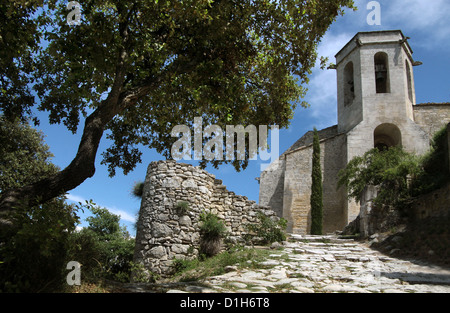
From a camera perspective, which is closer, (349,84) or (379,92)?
(379,92)

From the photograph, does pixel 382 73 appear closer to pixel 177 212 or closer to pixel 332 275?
pixel 177 212

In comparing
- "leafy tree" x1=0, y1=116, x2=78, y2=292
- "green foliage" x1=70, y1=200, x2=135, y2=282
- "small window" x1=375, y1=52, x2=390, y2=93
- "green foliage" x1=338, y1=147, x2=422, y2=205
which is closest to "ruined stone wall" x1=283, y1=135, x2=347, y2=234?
"small window" x1=375, y1=52, x2=390, y2=93

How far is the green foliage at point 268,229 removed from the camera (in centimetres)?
1084

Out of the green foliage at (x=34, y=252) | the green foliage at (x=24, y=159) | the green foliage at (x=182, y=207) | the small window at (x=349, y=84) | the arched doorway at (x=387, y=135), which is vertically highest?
the small window at (x=349, y=84)

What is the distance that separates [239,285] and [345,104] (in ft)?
76.4

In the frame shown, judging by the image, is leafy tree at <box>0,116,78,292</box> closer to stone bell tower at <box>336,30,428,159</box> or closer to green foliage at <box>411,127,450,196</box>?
green foliage at <box>411,127,450,196</box>

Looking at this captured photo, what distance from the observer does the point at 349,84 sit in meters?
26.7

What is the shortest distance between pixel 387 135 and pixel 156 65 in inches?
853

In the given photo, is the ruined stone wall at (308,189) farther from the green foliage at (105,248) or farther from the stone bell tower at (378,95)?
the green foliage at (105,248)

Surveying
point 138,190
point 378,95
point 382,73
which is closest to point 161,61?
point 138,190

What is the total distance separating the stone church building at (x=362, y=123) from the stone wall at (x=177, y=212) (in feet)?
38.8

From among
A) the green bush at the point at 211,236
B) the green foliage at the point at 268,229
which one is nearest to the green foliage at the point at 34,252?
the green bush at the point at 211,236
